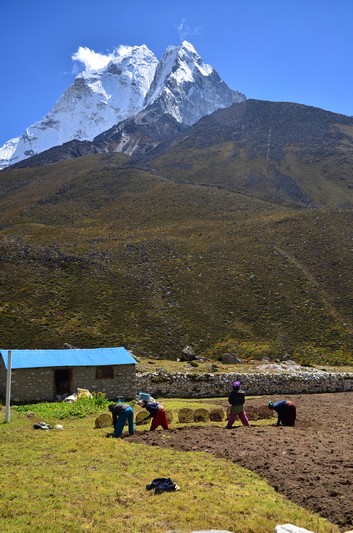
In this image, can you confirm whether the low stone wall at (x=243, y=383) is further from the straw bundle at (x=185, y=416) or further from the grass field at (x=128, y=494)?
the grass field at (x=128, y=494)

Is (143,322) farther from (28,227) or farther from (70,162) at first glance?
(70,162)

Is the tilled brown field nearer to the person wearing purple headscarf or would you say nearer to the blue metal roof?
the person wearing purple headscarf

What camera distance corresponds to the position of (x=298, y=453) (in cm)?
1230

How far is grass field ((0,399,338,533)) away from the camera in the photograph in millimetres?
8320

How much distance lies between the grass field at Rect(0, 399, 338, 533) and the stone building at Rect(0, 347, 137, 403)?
10731 millimetres

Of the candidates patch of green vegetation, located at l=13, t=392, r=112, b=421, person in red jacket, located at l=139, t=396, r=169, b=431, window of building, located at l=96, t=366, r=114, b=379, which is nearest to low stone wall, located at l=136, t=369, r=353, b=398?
window of building, located at l=96, t=366, r=114, b=379

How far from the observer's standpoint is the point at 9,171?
143625 millimetres

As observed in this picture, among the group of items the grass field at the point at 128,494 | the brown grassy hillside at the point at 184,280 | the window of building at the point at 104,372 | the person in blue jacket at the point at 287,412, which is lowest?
the grass field at the point at 128,494

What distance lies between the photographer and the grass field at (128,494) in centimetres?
832

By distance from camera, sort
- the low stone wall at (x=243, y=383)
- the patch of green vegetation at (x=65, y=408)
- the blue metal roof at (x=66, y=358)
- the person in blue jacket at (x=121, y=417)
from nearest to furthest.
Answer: the person in blue jacket at (x=121, y=417), the patch of green vegetation at (x=65, y=408), the blue metal roof at (x=66, y=358), the low stone wall at (x=243, y=383)

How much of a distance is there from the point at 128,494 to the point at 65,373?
60.5ft

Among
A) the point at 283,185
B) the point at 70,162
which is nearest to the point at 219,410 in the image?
the point at 283,185

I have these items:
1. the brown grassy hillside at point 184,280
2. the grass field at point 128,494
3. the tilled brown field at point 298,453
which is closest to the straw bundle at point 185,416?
the tilled brown field at point 298,453

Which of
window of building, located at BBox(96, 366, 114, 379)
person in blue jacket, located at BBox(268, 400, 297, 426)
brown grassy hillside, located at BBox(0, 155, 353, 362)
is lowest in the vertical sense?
person in blue jacket, located at BBox(268, 400, 297, 426)
